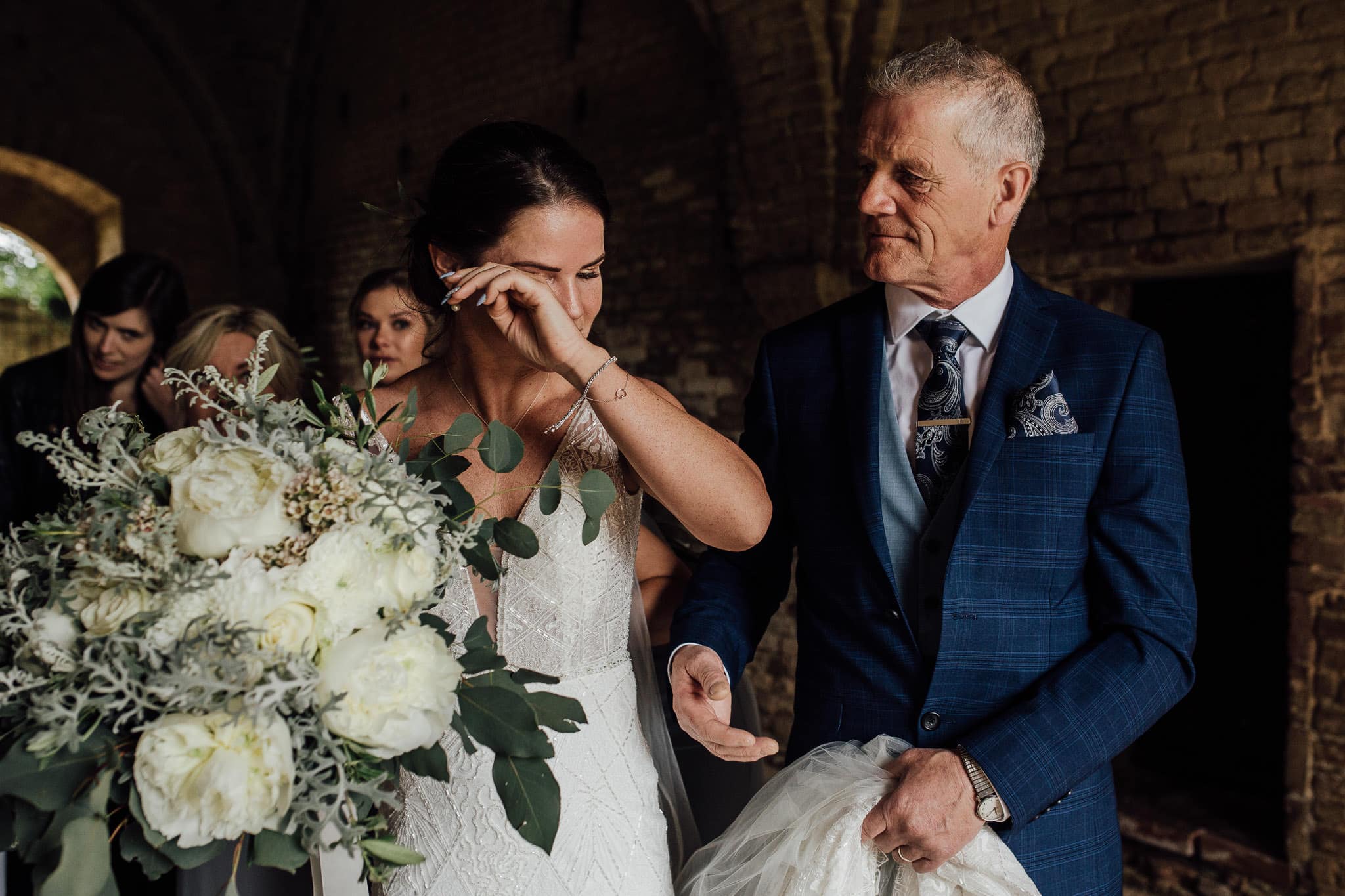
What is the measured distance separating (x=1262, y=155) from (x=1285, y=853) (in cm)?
238

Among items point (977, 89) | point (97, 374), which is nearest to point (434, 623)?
point (977, 89)

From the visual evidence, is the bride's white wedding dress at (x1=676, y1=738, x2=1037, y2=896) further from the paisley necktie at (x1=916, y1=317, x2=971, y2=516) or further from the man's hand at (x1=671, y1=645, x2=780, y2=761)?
the paisley necktie at (x1=916, y1=317, x2=971, y2=516)

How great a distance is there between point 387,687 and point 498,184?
97cm

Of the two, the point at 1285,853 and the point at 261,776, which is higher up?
the point at 261,776

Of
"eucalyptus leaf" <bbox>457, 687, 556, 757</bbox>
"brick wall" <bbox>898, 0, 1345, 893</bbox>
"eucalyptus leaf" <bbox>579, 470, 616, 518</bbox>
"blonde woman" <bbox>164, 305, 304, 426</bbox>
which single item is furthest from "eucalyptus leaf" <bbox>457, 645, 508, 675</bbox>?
"brick wall" <bbox>898, 0, 1345, 893</bbox>

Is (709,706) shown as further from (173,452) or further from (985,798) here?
(173,452)

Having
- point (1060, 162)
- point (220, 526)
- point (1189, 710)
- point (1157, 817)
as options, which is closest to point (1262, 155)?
point (1060, 162)

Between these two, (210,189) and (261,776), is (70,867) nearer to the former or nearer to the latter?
(261,776)

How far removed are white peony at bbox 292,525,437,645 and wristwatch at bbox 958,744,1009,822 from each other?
86cm

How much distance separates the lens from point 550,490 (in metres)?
1.59

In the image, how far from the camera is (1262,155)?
3531 mm

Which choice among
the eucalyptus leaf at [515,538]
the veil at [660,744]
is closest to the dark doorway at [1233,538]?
the veil at [660,744]

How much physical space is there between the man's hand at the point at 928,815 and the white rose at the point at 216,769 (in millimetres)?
866

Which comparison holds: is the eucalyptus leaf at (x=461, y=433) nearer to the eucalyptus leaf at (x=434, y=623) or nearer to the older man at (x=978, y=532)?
the eucalyptus leaf at (x=434, y=623)
